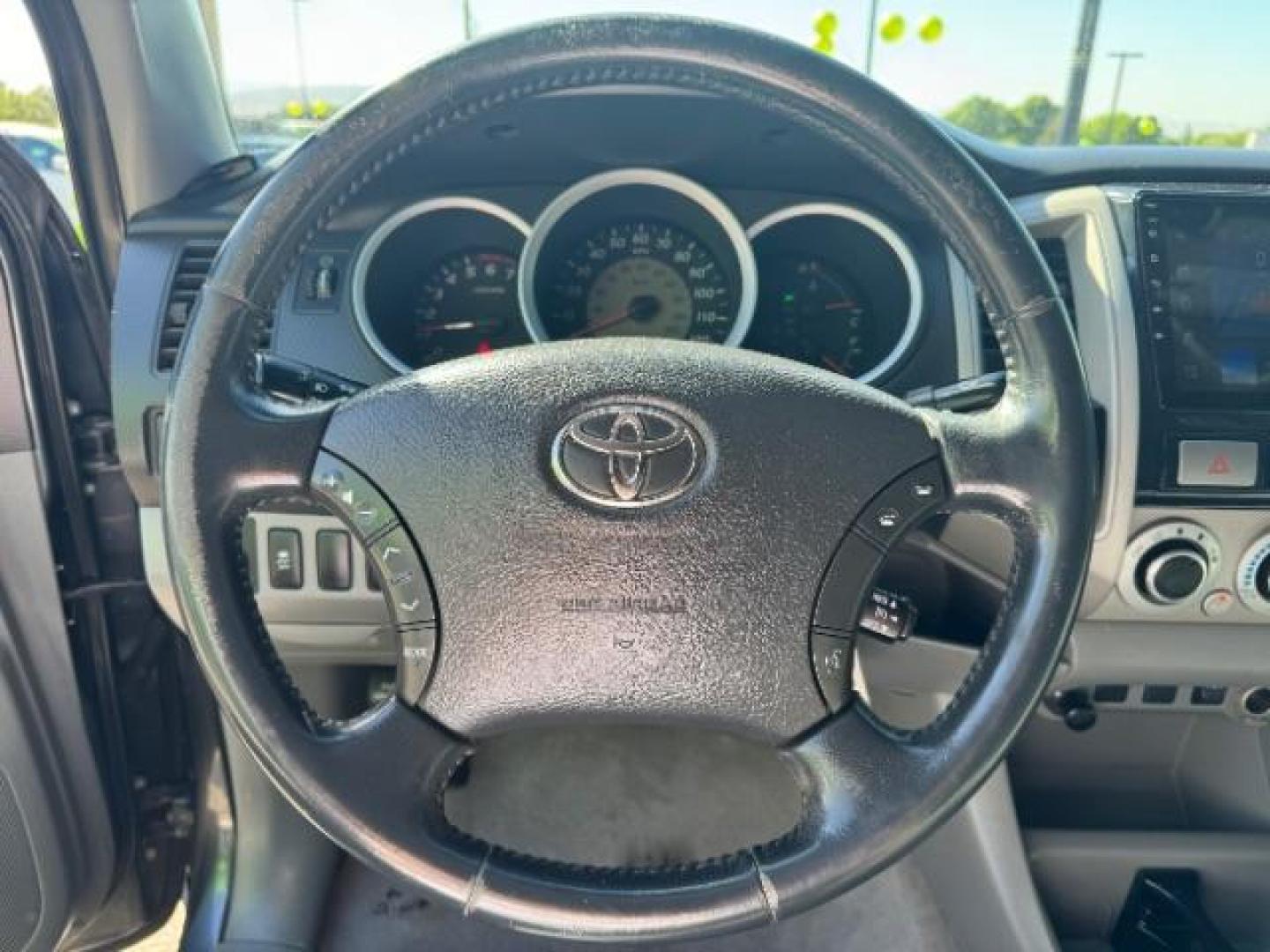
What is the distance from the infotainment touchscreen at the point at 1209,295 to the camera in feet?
4.29

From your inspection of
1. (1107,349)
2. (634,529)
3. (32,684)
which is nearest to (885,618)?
(634,529)

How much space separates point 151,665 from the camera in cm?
168

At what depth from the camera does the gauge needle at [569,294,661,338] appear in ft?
5.00

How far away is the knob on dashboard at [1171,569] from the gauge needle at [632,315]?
0.66 m

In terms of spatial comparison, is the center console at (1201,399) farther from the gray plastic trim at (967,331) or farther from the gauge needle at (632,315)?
the gauge needle at (632,315)

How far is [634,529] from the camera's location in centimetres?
91

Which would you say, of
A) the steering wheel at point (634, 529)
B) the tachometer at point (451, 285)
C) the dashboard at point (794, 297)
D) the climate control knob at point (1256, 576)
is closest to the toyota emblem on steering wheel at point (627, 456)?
the steering wheel at point (634, 529)

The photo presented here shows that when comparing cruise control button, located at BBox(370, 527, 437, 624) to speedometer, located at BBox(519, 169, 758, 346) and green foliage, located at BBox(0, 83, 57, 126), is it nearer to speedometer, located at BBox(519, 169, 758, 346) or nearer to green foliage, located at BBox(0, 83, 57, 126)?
speedometer, located at BBox(519, 169, 758, 346)

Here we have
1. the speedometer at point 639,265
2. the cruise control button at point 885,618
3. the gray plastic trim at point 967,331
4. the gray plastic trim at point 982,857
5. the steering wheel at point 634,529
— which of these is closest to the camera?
the steering wheel at point 634,529

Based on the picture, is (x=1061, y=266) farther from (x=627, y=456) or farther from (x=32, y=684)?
(x=32, y=684)

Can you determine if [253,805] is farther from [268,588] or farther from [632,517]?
[632,517]

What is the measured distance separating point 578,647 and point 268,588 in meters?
0.58

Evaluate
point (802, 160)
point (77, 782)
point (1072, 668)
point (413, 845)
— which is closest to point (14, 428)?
point (77, 782)

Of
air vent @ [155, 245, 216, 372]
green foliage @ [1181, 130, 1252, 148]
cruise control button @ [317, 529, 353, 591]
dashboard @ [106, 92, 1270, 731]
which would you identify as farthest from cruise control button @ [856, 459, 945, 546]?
green foliage @ [1181, 130, 1252, 148]
